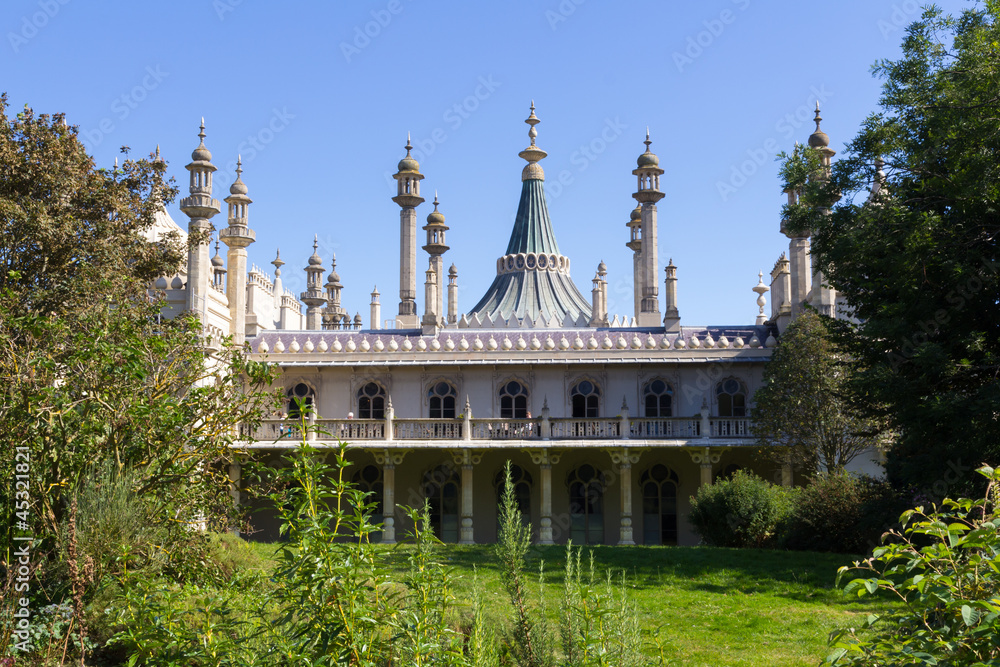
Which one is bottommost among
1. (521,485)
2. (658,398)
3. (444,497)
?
(444,497)

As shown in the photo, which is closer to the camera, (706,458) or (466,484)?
(706,458)

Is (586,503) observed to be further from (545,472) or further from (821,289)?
(821,289)

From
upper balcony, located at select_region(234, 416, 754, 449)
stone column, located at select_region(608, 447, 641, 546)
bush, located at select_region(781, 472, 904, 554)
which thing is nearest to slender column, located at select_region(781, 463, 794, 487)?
upper balcony, located at select_region(234, 416, 754, 449)

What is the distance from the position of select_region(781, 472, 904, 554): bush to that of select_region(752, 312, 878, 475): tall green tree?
3.93 m

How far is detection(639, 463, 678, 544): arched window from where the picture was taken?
29.9 m

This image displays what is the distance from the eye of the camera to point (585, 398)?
30500 millimetres

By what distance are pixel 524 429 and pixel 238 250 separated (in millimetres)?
11963

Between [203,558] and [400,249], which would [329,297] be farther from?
[203,558]

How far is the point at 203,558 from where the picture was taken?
11.0 m

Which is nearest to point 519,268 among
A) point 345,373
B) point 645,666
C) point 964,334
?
point 345,373

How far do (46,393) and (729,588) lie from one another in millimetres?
10253

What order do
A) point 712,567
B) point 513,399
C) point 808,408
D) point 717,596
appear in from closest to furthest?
point 717,596 → point 712,567 → point 808,408 → point 513,399

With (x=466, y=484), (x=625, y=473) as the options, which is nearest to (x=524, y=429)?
(x=466, y=484)

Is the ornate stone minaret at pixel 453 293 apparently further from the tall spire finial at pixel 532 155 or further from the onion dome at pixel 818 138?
the onion dome at pixel 818 138
